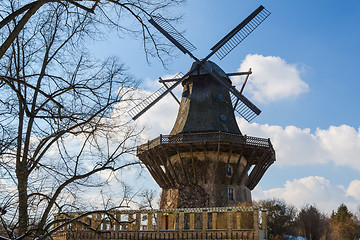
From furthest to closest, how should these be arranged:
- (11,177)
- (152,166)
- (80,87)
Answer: (152,166) < (80,87) < (11,177)

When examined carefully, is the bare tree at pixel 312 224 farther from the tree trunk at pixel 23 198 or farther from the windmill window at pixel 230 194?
the tree trunk at pixel 23 198

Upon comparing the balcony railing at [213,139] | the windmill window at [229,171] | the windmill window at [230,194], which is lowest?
the windmill window at [230,194]

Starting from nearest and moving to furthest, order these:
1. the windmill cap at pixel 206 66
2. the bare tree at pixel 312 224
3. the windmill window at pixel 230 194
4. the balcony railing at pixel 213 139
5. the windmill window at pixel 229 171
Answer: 1. the balcony railing at pixel 213 139
2. the windmill window at pixel 230 194
3. the windmill window at pixel 229 171
4. the windmill cap at pixel 206 66
5. the bare tree at pixel 312 224

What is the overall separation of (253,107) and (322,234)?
28650mm

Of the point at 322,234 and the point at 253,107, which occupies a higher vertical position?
the point at 253,107

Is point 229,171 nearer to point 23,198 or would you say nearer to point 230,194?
point 230,194

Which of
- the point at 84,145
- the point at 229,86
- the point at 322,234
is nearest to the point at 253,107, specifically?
the point at 229,86

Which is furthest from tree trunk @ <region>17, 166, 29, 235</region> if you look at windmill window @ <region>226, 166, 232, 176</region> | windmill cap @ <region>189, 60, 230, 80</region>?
windmill cap @ <region>189, 60, 230, 80</region>

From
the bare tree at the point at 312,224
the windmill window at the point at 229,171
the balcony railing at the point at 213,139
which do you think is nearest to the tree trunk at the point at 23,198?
the balcony railing at the point at 213,139

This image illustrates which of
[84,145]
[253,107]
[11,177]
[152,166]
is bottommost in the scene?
[11,177]

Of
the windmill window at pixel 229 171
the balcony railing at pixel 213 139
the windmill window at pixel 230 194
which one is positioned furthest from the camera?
the windmill window at pixel 229 171

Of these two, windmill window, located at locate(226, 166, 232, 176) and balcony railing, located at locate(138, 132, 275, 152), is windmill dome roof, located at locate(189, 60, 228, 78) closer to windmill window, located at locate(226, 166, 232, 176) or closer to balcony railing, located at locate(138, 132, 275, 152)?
balcony railing, located at locate(138, 132, 275, 152)

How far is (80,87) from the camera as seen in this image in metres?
8.64

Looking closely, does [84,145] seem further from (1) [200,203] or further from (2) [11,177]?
(1) [200,203]
